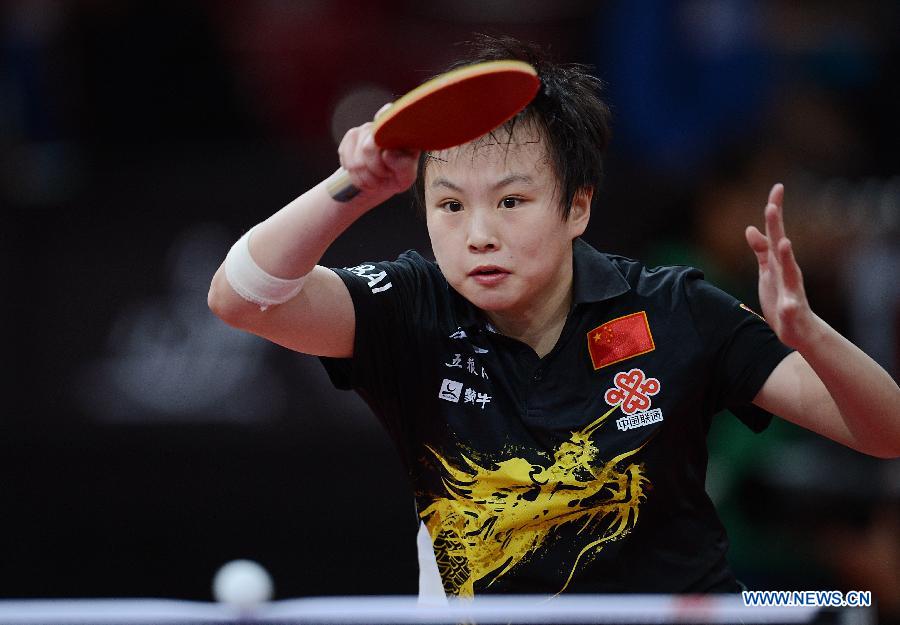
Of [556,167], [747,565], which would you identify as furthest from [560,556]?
[747,565]

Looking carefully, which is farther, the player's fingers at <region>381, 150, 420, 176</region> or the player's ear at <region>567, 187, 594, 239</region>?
the player's ear at <region>567, 187, 594, 239</region>

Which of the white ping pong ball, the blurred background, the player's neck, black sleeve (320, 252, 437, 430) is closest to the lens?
the white ping pong ball

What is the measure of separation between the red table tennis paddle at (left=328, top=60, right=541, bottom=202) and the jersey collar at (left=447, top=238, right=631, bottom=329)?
67 cm

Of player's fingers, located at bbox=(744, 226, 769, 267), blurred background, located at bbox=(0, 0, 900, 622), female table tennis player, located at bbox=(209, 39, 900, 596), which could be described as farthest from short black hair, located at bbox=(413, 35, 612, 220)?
blurred background, located at bbox=(0, 0, 900, 622)

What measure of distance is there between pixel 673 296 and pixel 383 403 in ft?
2.45

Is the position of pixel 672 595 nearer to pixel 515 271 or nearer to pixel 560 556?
pixel 560 556

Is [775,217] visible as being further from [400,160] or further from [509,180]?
[400,160]

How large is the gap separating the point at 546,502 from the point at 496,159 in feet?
2.59

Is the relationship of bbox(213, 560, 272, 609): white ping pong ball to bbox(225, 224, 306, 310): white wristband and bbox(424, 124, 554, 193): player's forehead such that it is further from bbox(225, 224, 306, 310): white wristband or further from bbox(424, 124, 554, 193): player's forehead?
bbox(424, 124, 554, 193): player's forehead

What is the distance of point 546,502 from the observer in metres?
2.94

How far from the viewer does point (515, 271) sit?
9.59 ft

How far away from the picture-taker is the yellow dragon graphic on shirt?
2947mm

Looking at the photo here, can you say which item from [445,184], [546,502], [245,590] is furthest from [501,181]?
[245,590]

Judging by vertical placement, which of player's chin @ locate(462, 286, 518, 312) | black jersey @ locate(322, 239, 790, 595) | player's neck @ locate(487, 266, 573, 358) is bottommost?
black jersey @ locate(322, 239, 790, 595)
